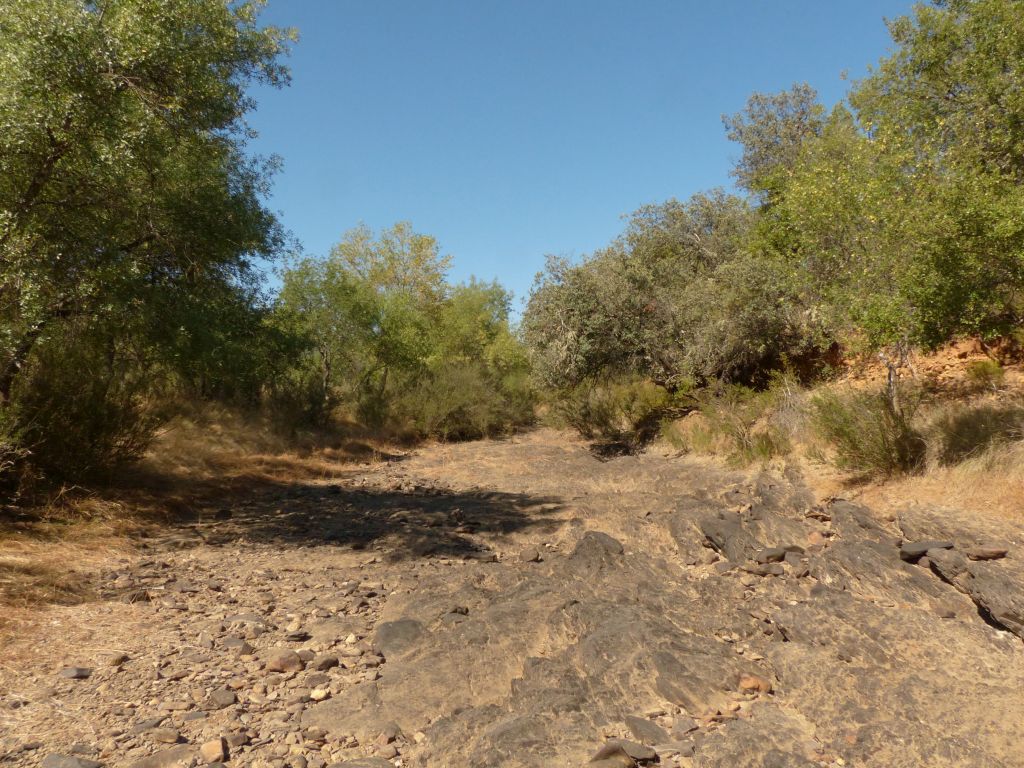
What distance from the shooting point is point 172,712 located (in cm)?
333

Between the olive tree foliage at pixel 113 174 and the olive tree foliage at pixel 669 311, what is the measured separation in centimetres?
847

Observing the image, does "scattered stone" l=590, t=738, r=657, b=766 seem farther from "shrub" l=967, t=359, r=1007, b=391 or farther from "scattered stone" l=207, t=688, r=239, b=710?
"shrub" l=967, t=359, r=1007, b=391

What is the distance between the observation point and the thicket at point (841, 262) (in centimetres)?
657

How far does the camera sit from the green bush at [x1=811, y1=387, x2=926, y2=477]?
26.4 feet

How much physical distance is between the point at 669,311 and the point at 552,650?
12341 millimetres

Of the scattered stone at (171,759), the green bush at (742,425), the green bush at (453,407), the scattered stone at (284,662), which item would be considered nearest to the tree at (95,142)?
the scattered stone at (284,662)

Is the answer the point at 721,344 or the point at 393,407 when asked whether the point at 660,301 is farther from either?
the point at 393,407

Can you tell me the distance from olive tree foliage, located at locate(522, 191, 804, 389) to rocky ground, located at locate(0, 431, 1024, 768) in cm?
738

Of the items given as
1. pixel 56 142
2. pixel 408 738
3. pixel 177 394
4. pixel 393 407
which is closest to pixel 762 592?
pixel 408 738

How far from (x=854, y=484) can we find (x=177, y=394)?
44.5ft

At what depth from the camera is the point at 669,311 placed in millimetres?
15273

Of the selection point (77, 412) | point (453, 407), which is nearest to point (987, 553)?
point (77, 412)

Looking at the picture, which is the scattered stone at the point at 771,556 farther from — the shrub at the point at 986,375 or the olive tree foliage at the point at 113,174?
the olive tree foliage at the point at 113,174

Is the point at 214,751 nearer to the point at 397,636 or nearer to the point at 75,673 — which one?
the point at 75,673
